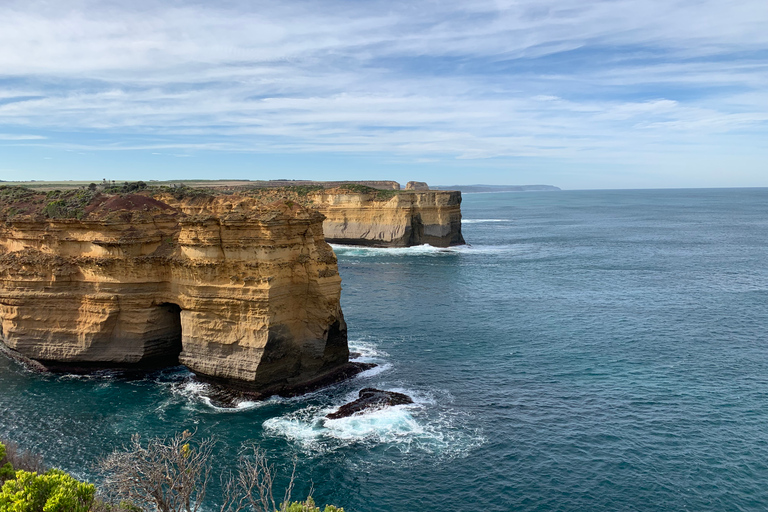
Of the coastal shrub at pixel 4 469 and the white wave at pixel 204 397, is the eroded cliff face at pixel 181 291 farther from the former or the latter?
the coastal shrub at pixel 4 469

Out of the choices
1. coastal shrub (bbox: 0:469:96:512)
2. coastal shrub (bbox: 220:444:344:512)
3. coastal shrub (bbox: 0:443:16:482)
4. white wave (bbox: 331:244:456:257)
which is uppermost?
white wave (bbox: 331:244:456:257)

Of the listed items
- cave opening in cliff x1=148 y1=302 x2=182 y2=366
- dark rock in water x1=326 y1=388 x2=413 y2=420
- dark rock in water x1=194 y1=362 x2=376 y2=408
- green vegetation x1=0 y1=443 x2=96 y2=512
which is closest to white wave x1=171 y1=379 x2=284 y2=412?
dark rock in water x1=194 y1=362 x2=376 y2=408

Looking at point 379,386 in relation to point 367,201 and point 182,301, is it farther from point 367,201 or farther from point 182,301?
point 367,201

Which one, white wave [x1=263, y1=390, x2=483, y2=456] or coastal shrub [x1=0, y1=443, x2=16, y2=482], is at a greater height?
coastal shrub [x1=0, y1=443, x2=16, y2=482]

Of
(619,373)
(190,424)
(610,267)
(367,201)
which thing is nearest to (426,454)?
(190,424)

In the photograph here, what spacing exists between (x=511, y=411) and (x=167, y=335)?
67.7 feet

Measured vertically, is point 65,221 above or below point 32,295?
above

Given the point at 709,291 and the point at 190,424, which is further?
the point at 709,291

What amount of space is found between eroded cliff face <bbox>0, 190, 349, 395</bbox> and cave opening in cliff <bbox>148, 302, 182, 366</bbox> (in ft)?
0.24

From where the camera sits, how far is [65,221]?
32.8 m

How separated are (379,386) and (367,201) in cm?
7252

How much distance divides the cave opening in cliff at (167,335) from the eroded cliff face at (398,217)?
6535cm

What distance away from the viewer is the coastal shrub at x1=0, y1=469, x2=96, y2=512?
1355cm

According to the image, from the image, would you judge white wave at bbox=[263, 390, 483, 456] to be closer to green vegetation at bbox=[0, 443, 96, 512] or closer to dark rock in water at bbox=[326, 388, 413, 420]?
dark rock in water at bbox=[326, 388, 413, 420]
